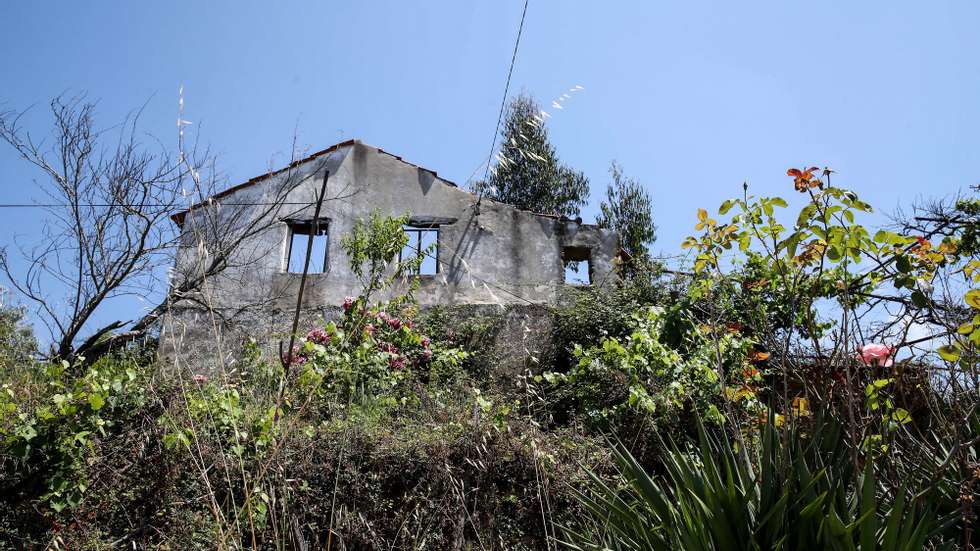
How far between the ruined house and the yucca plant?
8.45m

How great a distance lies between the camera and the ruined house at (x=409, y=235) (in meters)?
11.7

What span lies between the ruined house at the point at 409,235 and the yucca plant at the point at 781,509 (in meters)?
8.45

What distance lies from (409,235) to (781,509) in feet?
30.9

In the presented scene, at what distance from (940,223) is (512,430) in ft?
19.0

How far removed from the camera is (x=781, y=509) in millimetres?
2268

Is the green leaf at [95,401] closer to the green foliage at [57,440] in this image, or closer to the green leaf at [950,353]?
the green foliage at [57,440]

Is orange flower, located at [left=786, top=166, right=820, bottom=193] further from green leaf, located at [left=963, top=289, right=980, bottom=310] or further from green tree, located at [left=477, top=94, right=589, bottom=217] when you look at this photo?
green tree, located at [left=477, top=94, right=589, bottom=217]

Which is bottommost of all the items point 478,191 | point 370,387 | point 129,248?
point 370,387

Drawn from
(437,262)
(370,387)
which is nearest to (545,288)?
(437,262)

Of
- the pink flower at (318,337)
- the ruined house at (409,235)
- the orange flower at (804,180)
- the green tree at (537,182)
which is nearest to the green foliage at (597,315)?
the ruined house at (409,235)

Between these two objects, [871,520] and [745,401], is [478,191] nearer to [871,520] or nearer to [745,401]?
[745,401]

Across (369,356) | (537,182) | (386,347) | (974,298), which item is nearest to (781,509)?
(974,298)

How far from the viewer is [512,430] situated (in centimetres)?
442

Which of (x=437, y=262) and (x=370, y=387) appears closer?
(x=370, y=387)
